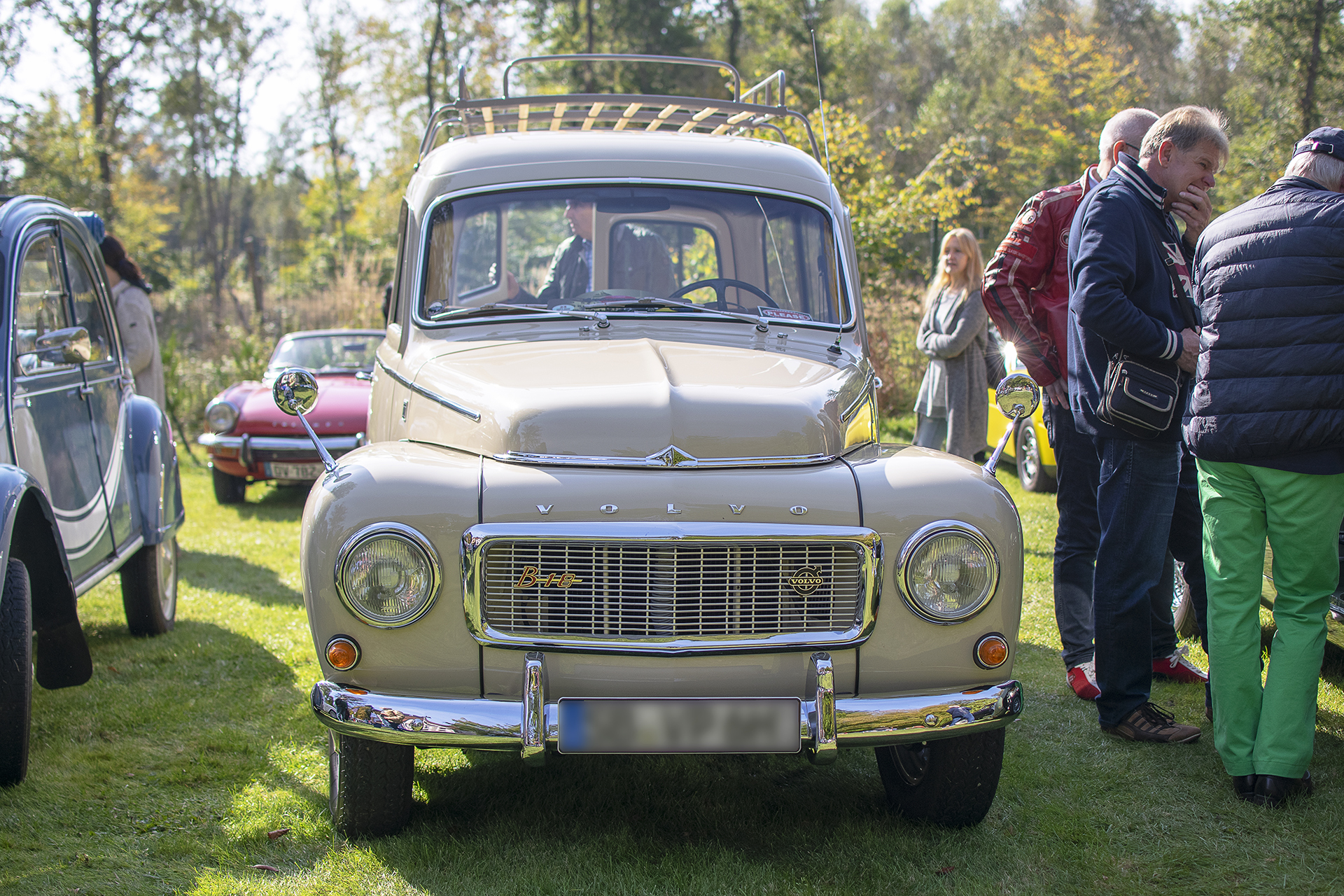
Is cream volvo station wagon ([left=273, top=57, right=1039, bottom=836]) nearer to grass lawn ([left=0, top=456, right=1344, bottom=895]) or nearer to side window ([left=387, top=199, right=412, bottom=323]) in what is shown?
grass lawn ([left=0, top=456, right=1344, bottom=895])

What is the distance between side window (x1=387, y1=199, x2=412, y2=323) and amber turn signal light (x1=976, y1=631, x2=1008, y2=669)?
2.52m

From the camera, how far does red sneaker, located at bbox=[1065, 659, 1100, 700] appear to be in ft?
14.2

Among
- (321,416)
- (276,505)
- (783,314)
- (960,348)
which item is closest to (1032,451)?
(960,348)

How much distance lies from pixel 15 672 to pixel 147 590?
7.00ft

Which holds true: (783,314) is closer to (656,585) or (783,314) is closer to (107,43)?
(656,585)

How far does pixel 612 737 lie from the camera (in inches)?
103

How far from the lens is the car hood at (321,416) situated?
9.31m

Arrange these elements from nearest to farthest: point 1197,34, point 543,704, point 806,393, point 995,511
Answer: point 543,704 < point 995,511 < point 806,393 < point 1197,34

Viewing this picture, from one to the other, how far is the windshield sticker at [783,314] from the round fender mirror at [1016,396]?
2.87 feet

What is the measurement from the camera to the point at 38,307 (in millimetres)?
4438

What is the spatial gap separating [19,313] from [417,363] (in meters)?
1.76

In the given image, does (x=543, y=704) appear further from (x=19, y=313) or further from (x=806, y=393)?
(x=19, y=313)

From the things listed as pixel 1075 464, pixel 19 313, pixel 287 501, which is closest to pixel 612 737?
pixel 1075 464

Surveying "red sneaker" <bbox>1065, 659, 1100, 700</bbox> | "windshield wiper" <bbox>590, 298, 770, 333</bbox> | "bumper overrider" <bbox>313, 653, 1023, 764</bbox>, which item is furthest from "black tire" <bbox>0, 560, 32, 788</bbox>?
"red sneaker" <bbox>1065, 659, 1100, 700</bbox>
